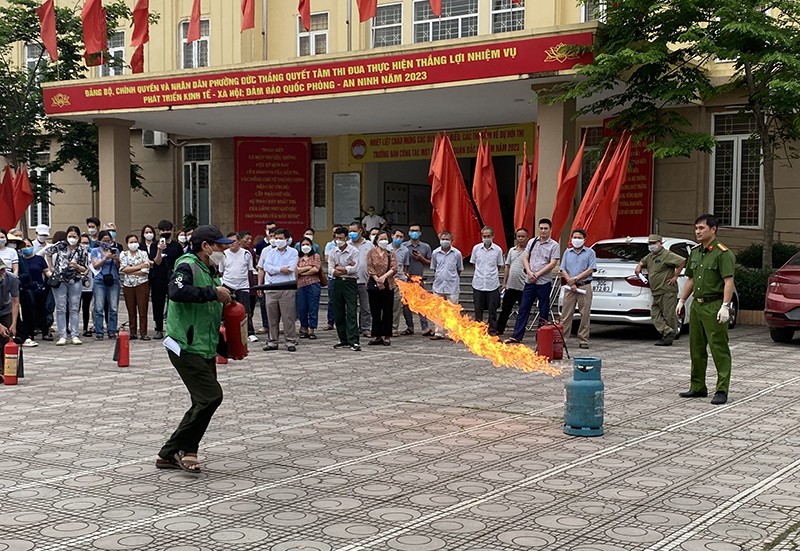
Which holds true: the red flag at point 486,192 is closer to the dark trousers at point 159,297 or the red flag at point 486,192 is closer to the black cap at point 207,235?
the dark trousers at point 159,297

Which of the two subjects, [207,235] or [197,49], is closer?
[207,235]

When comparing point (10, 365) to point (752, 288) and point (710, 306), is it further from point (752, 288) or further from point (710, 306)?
point (752, 288)

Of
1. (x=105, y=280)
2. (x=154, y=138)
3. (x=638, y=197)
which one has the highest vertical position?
(x=154, y=138)

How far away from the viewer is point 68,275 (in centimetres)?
1563

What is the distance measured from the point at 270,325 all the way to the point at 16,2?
1643 cm

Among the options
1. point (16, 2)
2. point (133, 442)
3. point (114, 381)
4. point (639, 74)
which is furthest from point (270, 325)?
point (16, 2)

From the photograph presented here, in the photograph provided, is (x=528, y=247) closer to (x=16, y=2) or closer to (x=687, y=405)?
(x=687, y=405)

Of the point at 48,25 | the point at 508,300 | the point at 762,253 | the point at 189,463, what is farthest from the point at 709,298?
the point at 48,25

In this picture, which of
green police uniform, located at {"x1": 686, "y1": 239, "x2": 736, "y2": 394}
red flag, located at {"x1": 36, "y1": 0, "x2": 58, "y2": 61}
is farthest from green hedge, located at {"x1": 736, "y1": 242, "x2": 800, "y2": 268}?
red flag, located at {"x1": 36, "y1": 0, "x2": 58, "y2": 61}

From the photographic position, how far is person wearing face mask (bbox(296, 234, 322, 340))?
15656 mm

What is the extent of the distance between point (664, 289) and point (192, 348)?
9.88m

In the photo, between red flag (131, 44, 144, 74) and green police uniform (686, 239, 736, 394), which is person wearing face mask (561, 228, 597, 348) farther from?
red flag (131, 44, 144, 74)

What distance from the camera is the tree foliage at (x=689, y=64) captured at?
16.7 metres

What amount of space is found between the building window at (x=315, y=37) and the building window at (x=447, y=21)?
9.75 ft
